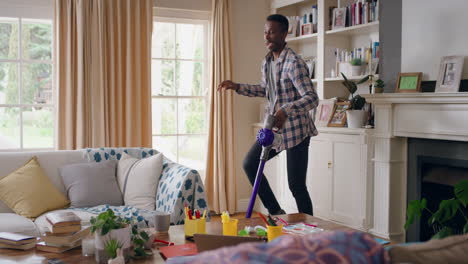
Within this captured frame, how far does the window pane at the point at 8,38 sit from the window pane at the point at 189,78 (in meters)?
1.50

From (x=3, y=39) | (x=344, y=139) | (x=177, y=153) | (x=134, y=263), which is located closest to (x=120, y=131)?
(x=177, y=153)

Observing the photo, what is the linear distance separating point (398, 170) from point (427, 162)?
255 mm

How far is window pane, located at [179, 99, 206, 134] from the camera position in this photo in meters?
5.11

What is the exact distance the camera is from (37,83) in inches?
177

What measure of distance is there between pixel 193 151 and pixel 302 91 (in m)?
2.31

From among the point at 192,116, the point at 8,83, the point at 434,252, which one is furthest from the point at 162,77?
the point at 434,252

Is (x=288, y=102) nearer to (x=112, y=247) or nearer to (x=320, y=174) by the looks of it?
(x=320, y=174)

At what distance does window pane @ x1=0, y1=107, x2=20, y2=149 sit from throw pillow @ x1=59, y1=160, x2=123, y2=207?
1307mm

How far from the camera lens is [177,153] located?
5.12 m

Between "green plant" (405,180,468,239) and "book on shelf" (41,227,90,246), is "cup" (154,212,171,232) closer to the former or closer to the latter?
"book on shelf" (41,227,90,246)

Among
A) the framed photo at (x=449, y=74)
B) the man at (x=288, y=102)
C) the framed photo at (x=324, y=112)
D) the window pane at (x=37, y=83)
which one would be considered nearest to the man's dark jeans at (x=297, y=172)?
the man at (x=288, y=102)

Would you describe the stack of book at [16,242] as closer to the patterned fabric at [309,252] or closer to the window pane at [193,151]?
the patterned fabric at [309,252]

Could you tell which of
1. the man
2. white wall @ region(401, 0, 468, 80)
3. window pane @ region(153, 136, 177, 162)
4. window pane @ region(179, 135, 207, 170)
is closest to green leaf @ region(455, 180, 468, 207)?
white wall @ region(401, 0, 468, 80)

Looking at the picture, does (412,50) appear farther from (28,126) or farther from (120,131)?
(28,126)
